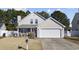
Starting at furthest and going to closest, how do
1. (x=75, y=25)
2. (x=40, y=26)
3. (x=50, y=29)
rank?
(x=50, y=29), (x=40, y=26), (x=75, y=25)

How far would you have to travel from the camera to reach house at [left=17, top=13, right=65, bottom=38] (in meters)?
33.3

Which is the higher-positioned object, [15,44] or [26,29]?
[26,29]

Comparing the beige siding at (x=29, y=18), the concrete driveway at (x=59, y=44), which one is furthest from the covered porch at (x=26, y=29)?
the concrete driveway at (x=59, y=44)

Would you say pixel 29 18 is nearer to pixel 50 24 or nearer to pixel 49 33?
pixel 50 24

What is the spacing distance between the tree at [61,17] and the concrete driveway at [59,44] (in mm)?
986

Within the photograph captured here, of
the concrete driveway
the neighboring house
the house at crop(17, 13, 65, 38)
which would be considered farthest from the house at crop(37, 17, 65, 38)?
the neighboring house

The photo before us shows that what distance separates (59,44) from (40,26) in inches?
61.3

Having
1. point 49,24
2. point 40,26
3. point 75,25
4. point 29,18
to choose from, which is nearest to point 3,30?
point 29,18

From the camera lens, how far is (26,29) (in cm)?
3366

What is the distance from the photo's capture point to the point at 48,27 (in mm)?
34531

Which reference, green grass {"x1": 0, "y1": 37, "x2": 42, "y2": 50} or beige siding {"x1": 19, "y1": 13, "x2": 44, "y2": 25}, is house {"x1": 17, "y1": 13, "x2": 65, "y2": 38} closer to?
beige siding {"x1": 19, "y1": 13, "x2": 44, "y2": 25}

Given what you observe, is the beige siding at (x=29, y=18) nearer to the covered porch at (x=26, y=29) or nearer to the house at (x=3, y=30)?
the covered porch at (x=26, y=29)
